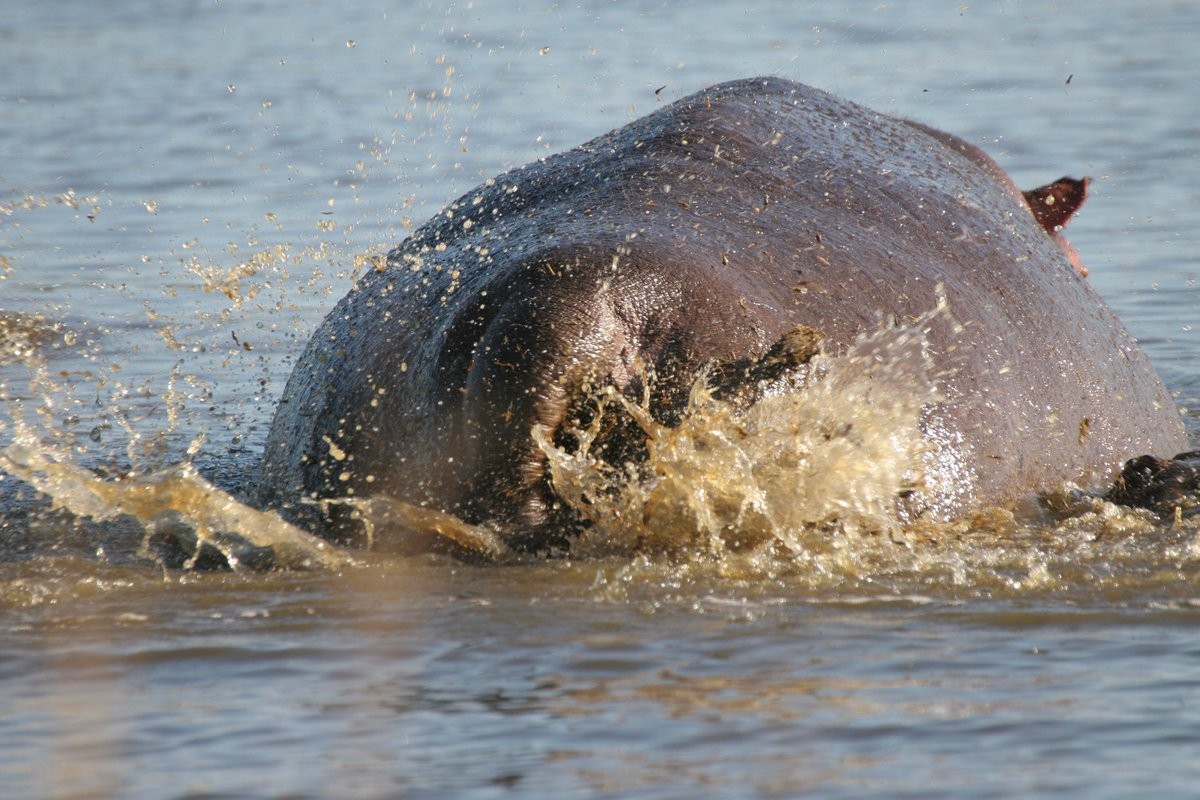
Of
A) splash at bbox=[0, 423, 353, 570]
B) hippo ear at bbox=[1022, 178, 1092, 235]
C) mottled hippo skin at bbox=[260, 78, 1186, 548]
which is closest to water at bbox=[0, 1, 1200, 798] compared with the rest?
splash at bbox=[0, 423, 353, 570]

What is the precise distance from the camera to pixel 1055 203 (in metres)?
6.29

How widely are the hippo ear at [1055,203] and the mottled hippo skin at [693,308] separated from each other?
360 millimetres

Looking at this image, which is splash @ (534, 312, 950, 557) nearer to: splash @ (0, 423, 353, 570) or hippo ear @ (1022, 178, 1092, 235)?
splash @ (0, 423, 353, 570)

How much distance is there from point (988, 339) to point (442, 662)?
1.93 meters

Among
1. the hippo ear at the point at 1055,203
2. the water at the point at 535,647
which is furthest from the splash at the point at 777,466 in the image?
the hippo ear at the point at 1055,203

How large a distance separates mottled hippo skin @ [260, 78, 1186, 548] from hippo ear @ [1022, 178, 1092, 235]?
1.18ft

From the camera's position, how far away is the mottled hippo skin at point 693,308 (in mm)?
4289

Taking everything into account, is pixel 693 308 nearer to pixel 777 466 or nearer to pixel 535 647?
pixel 777 466

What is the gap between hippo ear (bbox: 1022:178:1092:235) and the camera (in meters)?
6.25

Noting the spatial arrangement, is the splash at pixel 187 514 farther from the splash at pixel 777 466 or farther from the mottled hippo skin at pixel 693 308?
the splash at pixel 777 466

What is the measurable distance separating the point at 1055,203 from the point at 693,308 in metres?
2.41

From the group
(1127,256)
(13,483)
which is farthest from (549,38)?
(13,483)

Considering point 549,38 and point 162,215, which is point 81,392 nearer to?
point 162,215

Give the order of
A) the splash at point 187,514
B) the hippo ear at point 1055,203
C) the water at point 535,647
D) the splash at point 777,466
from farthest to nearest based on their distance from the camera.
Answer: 1. the hippo ear at point 1055,203
2. the splash at point 187,514
3. the splash at point 777,466
4. the water at point 535,647
